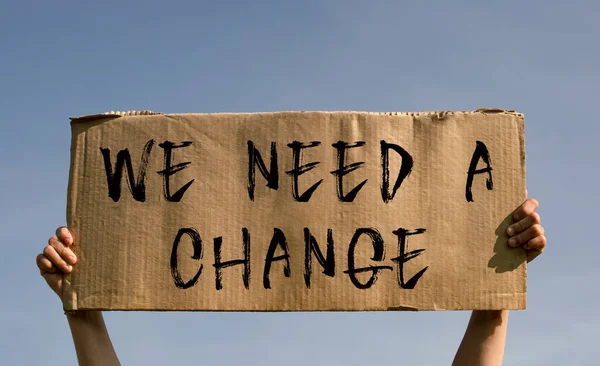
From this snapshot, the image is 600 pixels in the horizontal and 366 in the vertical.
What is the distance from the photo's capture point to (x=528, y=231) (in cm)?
184

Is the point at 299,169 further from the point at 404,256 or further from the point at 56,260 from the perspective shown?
the point at 56,260

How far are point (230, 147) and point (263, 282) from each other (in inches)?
17.5

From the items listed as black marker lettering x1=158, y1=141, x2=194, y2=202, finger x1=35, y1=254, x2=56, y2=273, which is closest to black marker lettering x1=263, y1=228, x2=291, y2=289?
black marker lettering x1=158, y1=141, x2=194, y2=202

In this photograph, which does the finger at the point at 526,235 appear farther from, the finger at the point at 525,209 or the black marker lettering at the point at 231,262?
the black marker lettering at the point at 231,262

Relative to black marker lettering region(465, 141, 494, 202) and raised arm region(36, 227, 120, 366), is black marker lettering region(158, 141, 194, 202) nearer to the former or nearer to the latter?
raised arm region(36, 227, 120, 366)

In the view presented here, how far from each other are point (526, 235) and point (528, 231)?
0.01m

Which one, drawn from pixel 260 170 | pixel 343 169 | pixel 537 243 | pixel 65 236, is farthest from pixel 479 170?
pixel 65 236

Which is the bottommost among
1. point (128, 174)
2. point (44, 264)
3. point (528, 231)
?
point (44, 264)

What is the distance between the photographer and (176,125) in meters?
1.96

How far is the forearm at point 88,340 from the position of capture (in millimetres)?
→ 2031

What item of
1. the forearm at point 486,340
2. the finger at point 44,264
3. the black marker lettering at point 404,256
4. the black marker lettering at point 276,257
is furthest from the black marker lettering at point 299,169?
the finger at point 44,264

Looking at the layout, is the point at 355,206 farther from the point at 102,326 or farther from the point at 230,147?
the point at 102,326

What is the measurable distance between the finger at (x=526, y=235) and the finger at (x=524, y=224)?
0.01 meters

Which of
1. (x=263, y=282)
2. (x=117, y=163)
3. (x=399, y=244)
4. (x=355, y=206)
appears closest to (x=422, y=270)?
(x=399, y=244)
